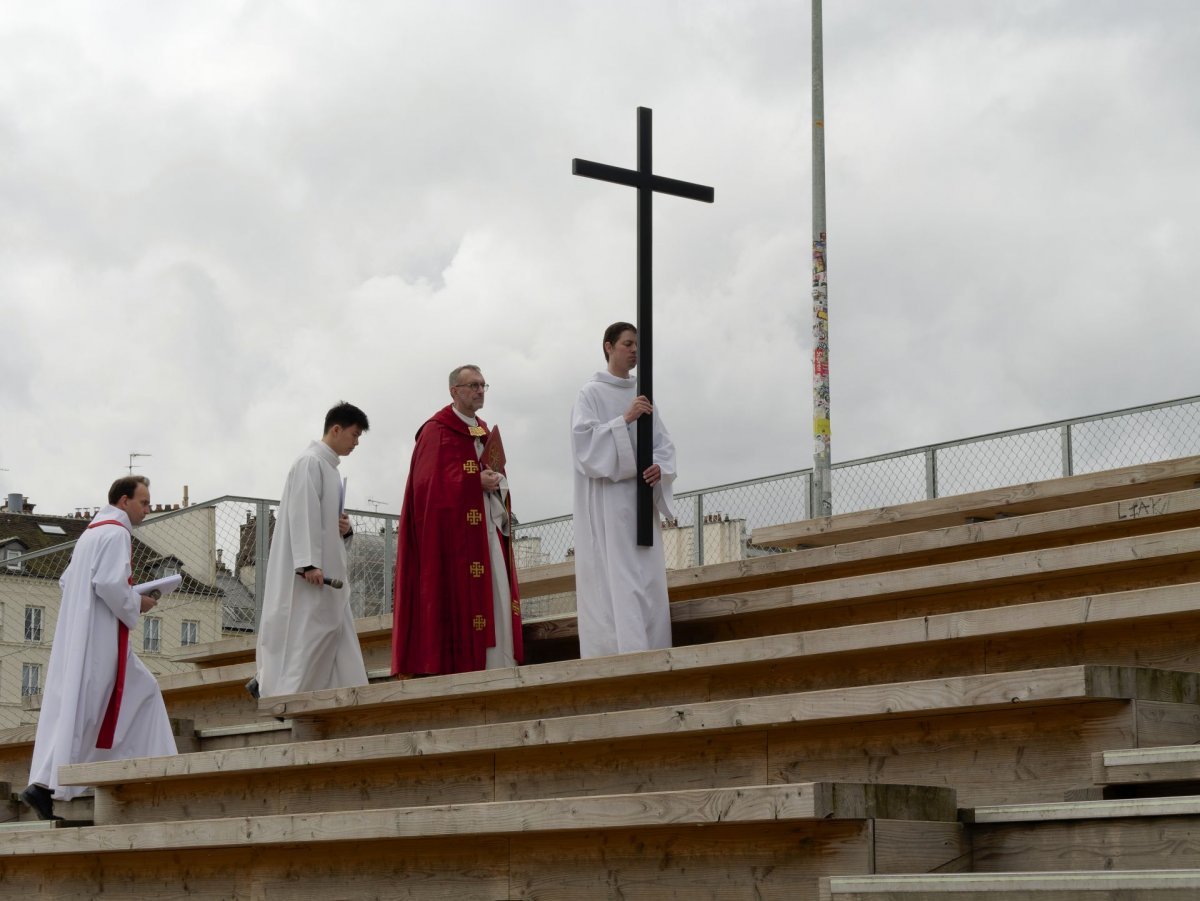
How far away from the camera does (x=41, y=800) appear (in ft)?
29.4

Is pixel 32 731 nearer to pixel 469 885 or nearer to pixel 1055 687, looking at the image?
pixel 469 885

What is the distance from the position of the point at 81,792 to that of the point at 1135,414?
6493 millimetres

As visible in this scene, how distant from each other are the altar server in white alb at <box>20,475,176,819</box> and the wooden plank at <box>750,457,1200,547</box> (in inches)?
163

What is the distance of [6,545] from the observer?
47.4 metres

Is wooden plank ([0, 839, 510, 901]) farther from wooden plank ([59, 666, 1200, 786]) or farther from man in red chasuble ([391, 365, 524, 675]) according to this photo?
man in red chasuble ([391, 365, 524, 675])

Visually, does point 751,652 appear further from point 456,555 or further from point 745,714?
point 456,555

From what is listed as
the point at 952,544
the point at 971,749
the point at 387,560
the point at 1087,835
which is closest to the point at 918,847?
the point at 1087,835

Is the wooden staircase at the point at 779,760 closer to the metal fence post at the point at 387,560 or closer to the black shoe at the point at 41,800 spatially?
the black shoe at the point at 41,800

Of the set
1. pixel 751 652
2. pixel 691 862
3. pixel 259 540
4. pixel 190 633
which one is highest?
pixel 259 540

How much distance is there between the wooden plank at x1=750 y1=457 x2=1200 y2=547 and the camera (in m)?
9.60

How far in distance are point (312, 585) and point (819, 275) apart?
12.0 meters

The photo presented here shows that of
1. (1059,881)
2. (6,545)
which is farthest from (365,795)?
(6,545)

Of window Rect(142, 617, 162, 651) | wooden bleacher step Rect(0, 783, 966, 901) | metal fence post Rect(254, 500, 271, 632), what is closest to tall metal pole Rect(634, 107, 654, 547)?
wooden bleacher step Rect(0, 783, 966, 901)

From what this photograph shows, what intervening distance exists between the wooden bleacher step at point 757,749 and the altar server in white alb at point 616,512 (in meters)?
1.68
